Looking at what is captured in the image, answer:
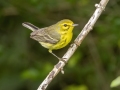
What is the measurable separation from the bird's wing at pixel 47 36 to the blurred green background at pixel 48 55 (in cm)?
127

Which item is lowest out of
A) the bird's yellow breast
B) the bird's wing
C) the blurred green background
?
the bird's yellow breast

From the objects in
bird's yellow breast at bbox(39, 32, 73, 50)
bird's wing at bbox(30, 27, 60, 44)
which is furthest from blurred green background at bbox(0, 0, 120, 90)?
bird's yellow breast at bbox(39, 32, 73, 50)

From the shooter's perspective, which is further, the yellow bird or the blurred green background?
the blurred green background

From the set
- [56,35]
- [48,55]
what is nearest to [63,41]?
[56,35]

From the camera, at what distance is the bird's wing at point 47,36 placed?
5453mm

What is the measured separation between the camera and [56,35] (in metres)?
5.57

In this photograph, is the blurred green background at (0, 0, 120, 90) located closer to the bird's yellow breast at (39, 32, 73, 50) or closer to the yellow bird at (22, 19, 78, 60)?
the yellow bird at (22, 19, 78, 60)

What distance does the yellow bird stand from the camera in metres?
5.34

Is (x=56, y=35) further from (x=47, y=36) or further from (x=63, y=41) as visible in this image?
(x=63, y=41)

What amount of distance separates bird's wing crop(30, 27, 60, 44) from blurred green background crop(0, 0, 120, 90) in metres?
1.27

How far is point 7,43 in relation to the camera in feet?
24.2

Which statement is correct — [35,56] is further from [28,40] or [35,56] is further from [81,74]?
[81,74]

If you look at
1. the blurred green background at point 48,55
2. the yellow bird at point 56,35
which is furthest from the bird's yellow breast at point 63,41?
the blurred green background at point 48,55

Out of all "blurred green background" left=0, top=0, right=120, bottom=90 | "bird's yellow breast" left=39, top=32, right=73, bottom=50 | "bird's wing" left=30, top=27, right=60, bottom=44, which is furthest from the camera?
"blurred green background" left=0, top=0, right=120, bottom=90
